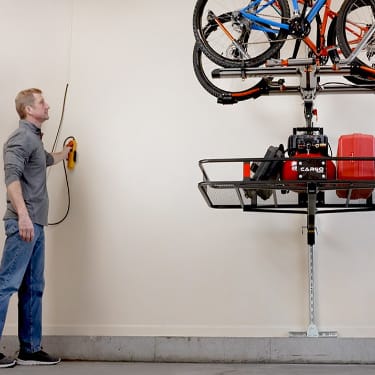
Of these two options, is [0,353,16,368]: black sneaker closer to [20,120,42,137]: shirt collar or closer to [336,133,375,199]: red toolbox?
[20,120,42,137]: shirt collar

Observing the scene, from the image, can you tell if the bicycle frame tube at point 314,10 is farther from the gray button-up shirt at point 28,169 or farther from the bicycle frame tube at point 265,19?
the gray button-up shirt at point 28,169

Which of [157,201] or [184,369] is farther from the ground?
[157,201]

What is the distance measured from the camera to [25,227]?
2.99 meters

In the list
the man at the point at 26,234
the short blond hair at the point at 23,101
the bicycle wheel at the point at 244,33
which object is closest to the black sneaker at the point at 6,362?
the man at the point at 26,234

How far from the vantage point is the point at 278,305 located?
11.0ft

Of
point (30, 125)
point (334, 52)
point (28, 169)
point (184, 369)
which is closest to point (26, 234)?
point (28, 169)

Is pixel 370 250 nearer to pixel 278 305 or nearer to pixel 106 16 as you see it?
pixel 278 305

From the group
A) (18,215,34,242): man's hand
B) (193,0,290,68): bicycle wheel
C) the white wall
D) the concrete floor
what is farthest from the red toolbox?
(18,215,34,242): man's hand

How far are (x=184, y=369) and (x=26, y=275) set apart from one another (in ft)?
3.25

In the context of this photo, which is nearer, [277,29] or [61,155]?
[277,29]

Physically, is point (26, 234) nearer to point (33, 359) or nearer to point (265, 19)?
point (33, 359)

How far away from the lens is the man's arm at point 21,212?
3.00 meters

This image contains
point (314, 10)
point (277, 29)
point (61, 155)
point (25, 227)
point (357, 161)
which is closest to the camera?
point (357, 161)

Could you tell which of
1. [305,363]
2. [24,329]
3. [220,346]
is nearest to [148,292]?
[220,346]
